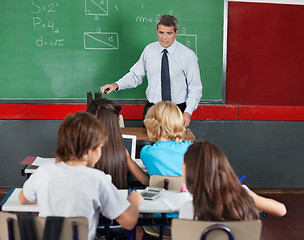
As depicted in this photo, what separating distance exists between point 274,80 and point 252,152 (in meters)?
0.86

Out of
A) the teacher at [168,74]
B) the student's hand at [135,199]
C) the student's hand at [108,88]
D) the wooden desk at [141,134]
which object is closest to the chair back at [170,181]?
the student's hand at [135,199]

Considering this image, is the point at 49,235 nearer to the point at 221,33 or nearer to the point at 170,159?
the point at 170,159

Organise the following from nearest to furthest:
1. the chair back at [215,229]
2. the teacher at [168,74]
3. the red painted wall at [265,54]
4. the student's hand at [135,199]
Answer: the chair back at [215,229] < the student's hand at [135,199] < the teacher at [168,74] < the red painted wall at [265,54]

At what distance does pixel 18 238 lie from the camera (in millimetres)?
1624

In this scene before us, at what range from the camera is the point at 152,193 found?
6.91 feet

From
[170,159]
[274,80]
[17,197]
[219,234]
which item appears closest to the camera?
[219,234]

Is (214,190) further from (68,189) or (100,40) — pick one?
(100,40)

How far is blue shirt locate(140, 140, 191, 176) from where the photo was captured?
2.37 m

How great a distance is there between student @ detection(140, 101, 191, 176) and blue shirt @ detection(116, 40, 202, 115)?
5.41 feet

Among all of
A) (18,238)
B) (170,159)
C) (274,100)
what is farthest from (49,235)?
(274,100)

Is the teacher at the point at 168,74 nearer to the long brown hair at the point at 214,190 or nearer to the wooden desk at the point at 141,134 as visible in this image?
the wooden desk at the point at 141,134

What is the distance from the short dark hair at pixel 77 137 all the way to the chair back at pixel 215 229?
49cm

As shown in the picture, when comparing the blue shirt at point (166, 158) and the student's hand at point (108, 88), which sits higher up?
the student's hand at point (108, 88)

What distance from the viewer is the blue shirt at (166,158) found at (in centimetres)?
237
